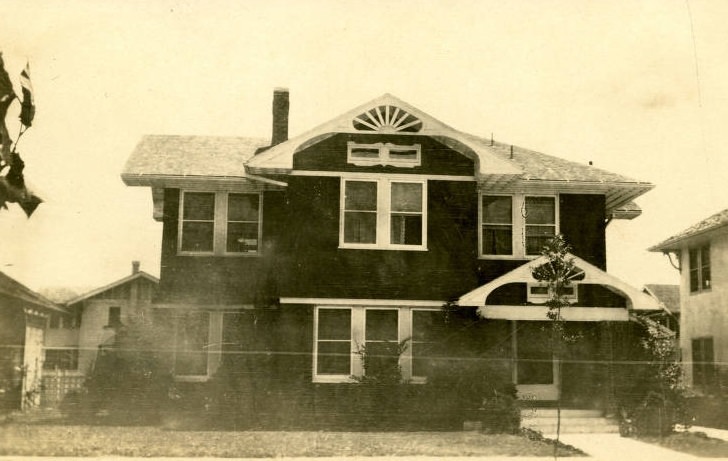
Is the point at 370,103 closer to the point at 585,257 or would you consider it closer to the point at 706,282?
the point at 585,257

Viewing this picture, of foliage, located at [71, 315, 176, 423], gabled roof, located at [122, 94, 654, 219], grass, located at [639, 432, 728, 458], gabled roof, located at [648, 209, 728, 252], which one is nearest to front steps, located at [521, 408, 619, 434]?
grass, located at [639, 432, 728, 458]

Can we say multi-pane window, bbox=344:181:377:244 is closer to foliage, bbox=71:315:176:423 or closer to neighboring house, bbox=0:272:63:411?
foliage, bbox=71:315:176:423

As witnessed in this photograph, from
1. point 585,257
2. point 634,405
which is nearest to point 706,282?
point 585,257

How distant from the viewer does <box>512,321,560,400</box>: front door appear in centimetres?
2153

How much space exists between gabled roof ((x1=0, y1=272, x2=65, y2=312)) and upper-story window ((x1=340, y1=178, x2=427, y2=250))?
874cm

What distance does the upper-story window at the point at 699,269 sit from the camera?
26.0m

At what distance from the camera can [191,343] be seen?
2172 cm

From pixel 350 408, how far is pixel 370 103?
7.17 m

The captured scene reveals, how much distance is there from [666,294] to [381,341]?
34.2m

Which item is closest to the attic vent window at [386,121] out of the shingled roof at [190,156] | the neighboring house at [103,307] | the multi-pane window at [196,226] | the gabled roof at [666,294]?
the shingled roof at [190,156]

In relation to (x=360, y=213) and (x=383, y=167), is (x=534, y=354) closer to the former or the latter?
(x=360, y=213)

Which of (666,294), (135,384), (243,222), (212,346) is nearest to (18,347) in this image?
(135,384)

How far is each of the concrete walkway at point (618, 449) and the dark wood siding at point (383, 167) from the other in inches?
265

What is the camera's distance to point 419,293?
67.1 feet
